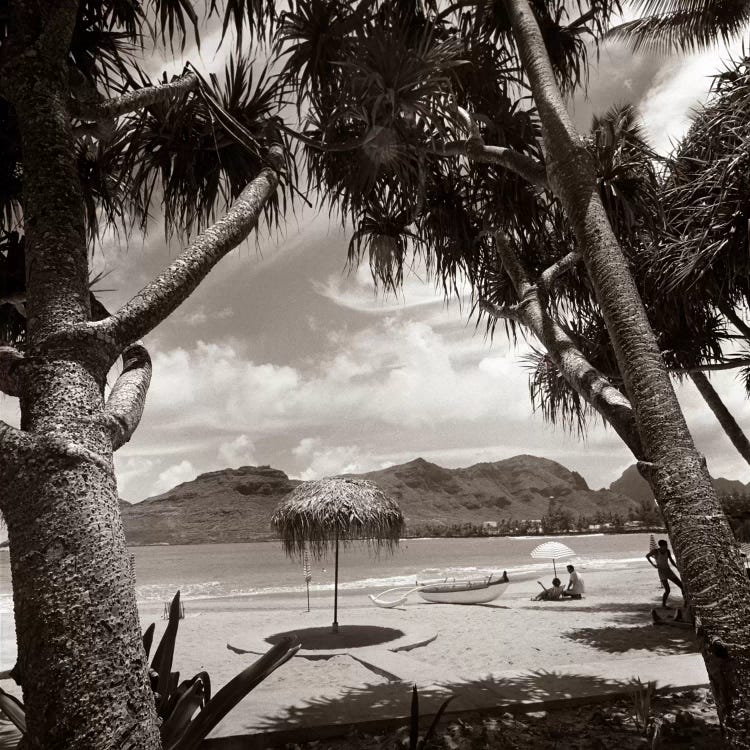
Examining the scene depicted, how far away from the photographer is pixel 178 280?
7.08 feet

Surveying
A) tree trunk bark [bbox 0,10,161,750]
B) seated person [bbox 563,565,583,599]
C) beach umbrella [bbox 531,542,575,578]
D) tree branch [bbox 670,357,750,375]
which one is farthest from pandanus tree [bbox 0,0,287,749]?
beach umbrella [bbox 531,542,575,578]

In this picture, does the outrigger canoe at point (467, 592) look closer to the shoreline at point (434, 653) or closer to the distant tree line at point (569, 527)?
the shoreline at point (434, 653)

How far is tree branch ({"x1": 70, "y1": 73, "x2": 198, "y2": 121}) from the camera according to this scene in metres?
2.63

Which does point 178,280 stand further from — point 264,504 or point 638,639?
point 264,504

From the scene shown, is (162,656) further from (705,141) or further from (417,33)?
(705,141)

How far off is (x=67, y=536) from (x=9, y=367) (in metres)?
0.58

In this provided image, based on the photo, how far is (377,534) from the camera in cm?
1015

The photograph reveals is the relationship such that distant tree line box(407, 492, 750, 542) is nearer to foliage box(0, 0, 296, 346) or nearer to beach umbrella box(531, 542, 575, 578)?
beach umbrella box(531, 542, 575, 578)

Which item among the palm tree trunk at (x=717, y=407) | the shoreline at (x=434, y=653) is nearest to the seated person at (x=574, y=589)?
the shoreline at (x=434, y=653)

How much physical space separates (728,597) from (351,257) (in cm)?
392

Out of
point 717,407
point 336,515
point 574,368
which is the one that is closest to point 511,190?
point 574,368

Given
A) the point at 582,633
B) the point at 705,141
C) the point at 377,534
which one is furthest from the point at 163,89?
the point at 582,633

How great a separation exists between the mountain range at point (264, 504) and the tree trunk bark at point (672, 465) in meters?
103

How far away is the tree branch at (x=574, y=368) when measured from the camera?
10.6 ft
